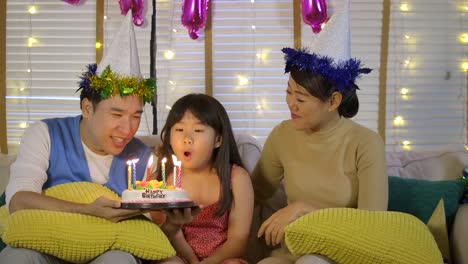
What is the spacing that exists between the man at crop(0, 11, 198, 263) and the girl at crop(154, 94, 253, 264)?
5.5 inches

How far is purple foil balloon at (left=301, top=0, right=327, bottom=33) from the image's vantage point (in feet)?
13.9

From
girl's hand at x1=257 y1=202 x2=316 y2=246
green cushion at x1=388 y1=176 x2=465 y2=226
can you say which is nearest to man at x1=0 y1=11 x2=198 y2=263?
girl's hand at x1=257 y1=202 x2=316 y2=246

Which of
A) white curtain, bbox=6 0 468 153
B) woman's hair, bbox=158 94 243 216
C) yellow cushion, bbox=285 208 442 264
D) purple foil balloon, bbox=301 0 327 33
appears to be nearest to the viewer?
yellow cushion, bbox=285 208 442 264

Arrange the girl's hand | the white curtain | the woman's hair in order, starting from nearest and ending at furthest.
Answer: the girl's hand < the woman's hair < the white curtain

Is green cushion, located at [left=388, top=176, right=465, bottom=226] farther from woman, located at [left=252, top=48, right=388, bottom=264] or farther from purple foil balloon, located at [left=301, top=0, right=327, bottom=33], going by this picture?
purple foil balloon, located at [left=301, top=0, right=327, bottom=33]

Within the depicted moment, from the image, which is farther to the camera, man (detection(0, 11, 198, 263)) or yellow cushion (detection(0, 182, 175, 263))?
man (detection(0, 11, 198, 263))

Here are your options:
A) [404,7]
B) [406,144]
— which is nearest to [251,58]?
[404,7]

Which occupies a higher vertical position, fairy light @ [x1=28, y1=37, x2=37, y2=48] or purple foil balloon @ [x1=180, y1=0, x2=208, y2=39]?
purple foil balloon @ [x1=180, y1=0, x2=208, y2=39]

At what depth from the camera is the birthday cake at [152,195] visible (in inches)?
87.3

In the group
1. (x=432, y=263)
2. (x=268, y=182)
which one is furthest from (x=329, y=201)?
(x=432, y=263)

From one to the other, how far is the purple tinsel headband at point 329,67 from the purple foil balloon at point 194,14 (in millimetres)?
1796

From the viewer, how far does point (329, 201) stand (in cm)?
256

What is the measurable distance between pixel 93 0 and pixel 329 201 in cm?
259

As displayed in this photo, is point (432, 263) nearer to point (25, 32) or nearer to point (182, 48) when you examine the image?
point (182, 48)
